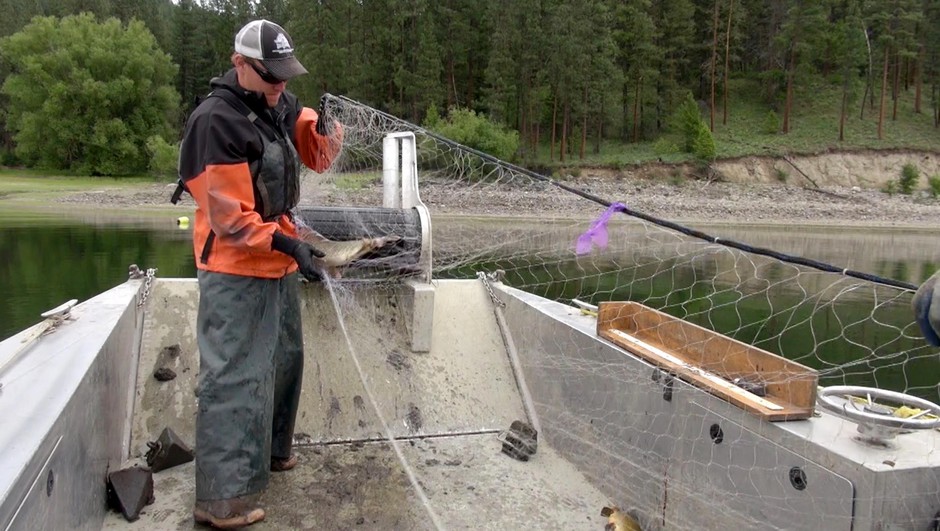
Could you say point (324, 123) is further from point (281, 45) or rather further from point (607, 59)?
point (607, 59)

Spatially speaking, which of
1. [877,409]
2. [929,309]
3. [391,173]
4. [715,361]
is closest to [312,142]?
[391,173]

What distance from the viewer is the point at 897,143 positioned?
35969mm

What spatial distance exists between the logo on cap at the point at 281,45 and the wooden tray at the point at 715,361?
5.17 ft

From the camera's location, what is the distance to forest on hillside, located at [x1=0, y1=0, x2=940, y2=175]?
111 feet

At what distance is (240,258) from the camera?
253cm

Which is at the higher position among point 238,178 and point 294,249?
point 238,178

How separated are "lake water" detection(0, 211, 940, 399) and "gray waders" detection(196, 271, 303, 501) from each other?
5.63ft

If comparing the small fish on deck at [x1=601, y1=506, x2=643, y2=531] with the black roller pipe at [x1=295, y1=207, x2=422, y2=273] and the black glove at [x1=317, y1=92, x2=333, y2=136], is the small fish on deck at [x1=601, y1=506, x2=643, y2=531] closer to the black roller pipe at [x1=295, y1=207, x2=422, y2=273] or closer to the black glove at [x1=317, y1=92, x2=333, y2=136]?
the black roller pipe at [x1=295, y1=207, x2=422, y2=273]

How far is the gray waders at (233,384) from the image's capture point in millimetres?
2518

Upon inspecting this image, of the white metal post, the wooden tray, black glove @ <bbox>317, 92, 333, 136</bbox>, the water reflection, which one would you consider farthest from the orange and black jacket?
the water reflection

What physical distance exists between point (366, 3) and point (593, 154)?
41.3 feet

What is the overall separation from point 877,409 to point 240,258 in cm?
194

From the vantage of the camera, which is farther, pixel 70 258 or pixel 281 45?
pixel 70 258

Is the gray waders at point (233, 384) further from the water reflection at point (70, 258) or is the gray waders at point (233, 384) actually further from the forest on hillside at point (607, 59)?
the forest on hillside at point (607, 59)
